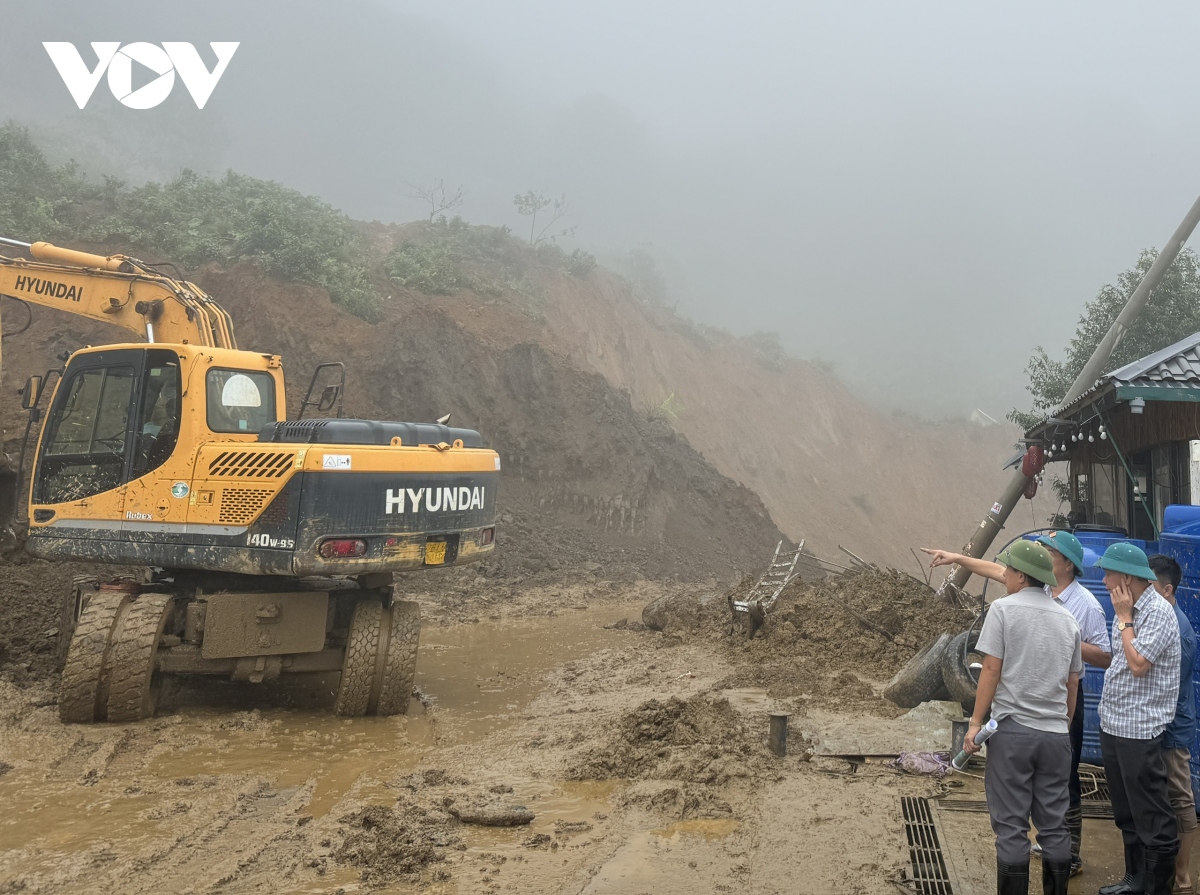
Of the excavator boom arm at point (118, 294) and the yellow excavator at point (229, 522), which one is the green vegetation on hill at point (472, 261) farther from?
the yellow excavator at point (229, 522)

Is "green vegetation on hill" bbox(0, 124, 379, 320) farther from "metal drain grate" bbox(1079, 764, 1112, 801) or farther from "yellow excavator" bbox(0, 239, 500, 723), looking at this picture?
"metal drain grate" bbox(1079, 764, 1112, 801)

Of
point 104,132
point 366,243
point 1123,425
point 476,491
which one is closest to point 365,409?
point 366,243

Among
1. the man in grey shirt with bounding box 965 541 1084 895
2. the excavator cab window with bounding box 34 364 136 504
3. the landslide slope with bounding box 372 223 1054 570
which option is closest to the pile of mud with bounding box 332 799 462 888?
the man in grey shirt with bounding box 965 541 1084 895

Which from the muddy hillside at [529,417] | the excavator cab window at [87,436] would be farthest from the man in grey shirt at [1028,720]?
the muddy hillside at [529,417]

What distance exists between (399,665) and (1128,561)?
18.9 ft

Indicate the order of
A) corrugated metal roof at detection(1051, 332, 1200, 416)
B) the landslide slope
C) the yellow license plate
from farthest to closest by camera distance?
the landslide slope
corrugated metal roof at detection(1051, 332, 1200, 416)
the yellow license plate

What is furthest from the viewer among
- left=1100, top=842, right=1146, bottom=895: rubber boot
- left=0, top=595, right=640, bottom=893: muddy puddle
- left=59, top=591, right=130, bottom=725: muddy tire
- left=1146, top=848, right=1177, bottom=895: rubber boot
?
left=59, top=591, right=130, bottom=725: muddy tire

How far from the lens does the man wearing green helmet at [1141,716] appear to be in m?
4.14

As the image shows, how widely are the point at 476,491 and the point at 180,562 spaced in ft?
8.25

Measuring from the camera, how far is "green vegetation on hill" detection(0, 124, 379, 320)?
21.1m

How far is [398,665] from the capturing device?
7.98 m

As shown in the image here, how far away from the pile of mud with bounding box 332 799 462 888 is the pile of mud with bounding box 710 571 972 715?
420 cm

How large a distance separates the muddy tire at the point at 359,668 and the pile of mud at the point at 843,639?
356cm

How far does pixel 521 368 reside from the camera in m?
23.2
